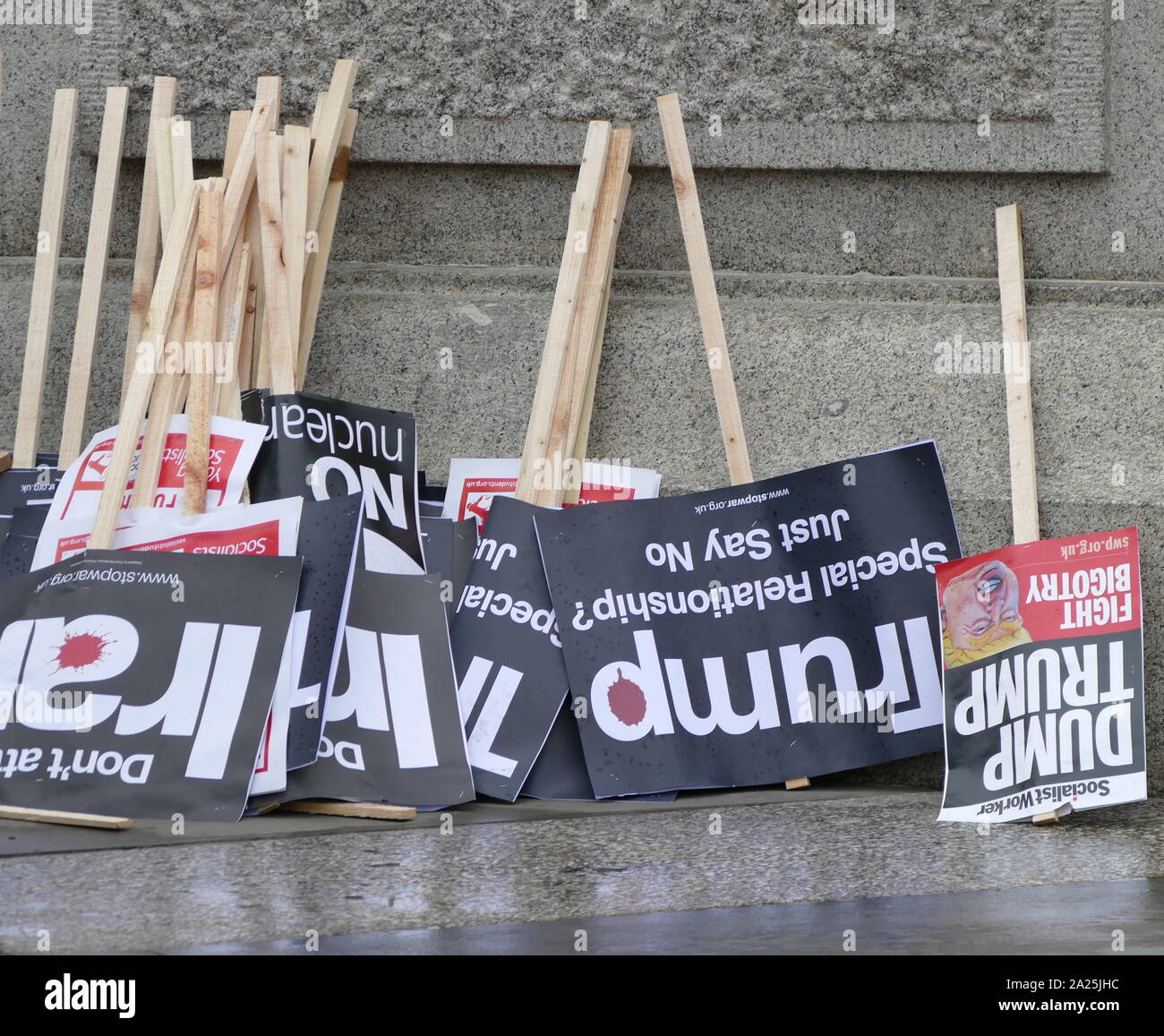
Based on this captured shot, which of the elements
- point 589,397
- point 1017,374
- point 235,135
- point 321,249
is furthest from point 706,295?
point 235,135

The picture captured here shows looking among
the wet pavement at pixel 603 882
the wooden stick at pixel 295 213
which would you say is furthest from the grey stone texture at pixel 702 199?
the wet pavement at pixel 603 882

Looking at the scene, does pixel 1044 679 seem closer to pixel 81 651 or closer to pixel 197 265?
pixel 81 651

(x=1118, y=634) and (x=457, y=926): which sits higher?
(x=1118, y=634)

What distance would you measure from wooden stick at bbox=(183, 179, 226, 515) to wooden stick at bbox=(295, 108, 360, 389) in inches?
13.5

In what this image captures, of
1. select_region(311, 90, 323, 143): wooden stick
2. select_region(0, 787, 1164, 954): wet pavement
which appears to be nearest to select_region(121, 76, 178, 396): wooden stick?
select_region(311, 90, 323, 143): wooden stick

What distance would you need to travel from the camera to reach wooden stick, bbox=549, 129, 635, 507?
4.12 meters

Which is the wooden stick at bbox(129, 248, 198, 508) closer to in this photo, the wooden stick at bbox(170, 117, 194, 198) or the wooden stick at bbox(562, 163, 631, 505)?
the wooden stick at bbox(170, 117, 194, 198)

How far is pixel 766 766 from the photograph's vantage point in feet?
12.1

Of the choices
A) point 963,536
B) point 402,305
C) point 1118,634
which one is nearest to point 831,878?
point 1118,634

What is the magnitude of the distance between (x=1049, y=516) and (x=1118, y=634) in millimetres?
617

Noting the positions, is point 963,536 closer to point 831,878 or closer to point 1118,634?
point 1118,634

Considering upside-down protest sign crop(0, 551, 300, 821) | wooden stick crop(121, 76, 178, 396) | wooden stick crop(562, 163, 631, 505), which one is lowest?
upside-down protest sign crop(0, 551, 300, 821)
